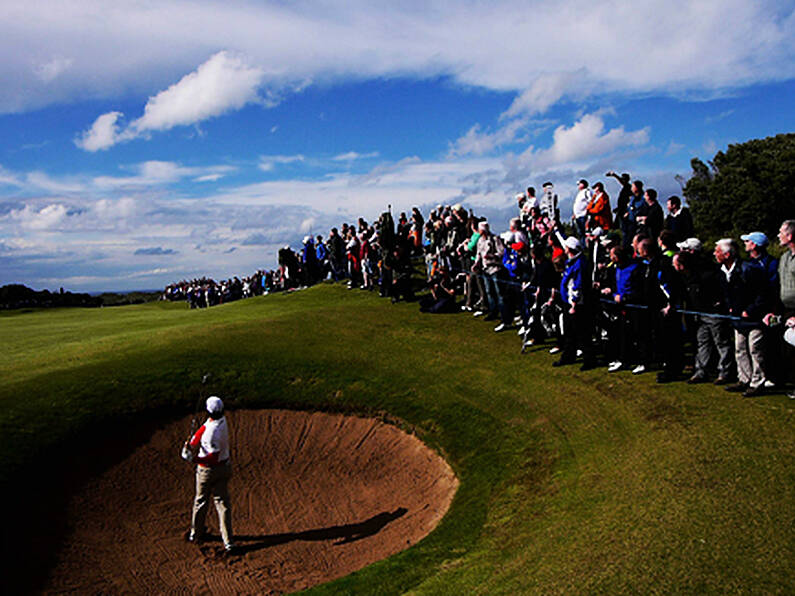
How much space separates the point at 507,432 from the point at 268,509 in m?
5.87

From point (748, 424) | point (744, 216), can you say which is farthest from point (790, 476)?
point (744, 216)

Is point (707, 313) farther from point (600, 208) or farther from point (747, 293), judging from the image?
point (600, 208)

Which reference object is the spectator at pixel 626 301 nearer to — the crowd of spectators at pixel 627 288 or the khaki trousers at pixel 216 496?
the crowd of spectators at pixel 627 288

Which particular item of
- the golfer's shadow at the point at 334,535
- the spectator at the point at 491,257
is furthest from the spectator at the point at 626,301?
the golfer's shadow at the point at 334,535

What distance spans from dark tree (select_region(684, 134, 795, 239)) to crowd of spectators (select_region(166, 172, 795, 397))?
42109mm

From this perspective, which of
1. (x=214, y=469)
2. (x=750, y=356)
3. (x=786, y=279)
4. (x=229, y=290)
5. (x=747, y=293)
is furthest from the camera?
(x=229, y=290)

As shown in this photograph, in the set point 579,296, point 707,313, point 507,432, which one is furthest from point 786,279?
point 507,432

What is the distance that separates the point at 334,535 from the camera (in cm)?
1242

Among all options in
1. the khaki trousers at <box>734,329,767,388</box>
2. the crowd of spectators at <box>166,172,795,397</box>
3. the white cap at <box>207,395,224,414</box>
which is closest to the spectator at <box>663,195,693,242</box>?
the crowd of spectators at <box>166,172,795,397</box>

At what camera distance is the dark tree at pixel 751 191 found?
192ft

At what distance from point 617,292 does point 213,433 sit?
10.3 m

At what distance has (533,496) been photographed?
34.2 feet

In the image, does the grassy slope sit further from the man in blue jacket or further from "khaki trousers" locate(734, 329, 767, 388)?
the man in blue jacket

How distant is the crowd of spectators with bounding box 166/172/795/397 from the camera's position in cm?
1185
